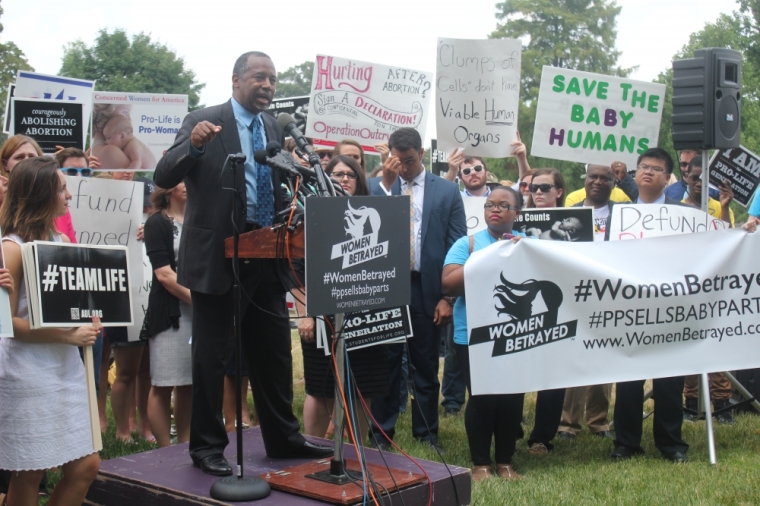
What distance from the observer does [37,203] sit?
14.1 feet

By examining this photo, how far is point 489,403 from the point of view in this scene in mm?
5992

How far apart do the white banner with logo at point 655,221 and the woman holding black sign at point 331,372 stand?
2.00 meters

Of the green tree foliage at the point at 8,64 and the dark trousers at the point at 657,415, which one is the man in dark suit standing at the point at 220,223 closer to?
the dark trousers at the point at 657,415

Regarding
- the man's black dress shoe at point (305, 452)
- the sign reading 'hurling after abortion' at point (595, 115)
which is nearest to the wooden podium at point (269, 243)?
the man's black dress shoe at point (305, 452)

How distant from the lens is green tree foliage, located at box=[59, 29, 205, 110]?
5116 cm

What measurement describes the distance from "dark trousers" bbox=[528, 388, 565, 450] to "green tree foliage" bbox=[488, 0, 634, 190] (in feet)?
132

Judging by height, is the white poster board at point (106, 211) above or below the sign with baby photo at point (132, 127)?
below

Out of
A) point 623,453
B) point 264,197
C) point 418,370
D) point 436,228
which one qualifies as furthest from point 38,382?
point 623,453

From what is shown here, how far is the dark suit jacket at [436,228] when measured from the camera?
6.75 metres

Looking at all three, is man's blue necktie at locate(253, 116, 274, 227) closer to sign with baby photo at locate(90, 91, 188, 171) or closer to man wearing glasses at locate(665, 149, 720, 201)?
sign with baby photo at locate(90, 91, 188, 171)

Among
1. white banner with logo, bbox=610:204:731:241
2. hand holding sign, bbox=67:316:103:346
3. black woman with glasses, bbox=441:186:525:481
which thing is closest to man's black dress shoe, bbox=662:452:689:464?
black woman with glasses, bbox=441:186:525:481

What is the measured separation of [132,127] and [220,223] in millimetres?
5048

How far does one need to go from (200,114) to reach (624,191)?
5.36 metres

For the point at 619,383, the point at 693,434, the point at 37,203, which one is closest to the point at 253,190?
the point at 37,203
